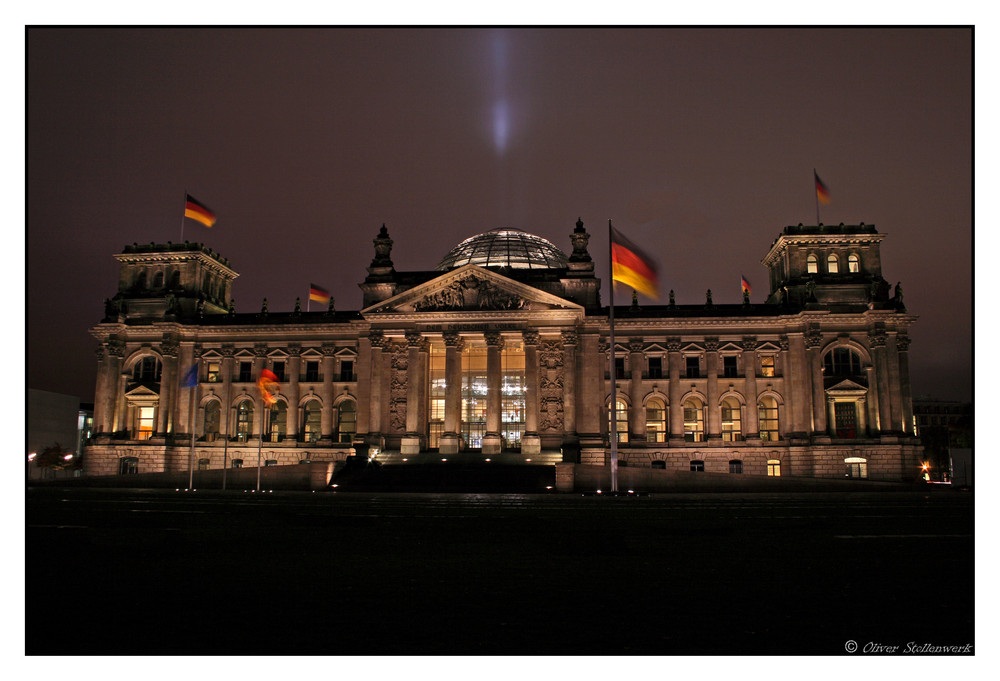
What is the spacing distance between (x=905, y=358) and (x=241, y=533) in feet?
219

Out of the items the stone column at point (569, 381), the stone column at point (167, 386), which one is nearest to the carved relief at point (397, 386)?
the stone column at point (569, 381)

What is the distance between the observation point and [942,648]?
7.65 meters

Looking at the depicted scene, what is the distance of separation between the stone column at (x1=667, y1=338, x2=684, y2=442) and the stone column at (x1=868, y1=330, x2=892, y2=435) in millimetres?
16879

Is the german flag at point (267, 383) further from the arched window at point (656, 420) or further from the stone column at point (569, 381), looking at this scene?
the arched window at point (656, 420)

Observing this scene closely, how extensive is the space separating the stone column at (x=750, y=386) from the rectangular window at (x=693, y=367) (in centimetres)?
412

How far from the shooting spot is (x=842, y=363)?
233ft

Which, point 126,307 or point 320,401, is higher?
point 126,307

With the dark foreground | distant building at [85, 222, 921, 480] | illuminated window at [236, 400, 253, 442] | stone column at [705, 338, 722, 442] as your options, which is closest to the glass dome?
distant building at [85, 222, 921, 480]

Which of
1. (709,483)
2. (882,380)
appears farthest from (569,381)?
(882,380)

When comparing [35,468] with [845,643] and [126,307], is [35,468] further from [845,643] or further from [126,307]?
[845,643]

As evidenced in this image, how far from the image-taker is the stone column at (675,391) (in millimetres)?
72062

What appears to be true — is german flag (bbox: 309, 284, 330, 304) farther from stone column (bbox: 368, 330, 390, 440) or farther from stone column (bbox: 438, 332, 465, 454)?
stone column (bbox: 438, 332, 465, 454)

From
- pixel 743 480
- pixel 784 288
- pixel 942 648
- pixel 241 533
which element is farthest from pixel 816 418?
pixel 942 648

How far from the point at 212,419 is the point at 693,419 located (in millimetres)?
46694
